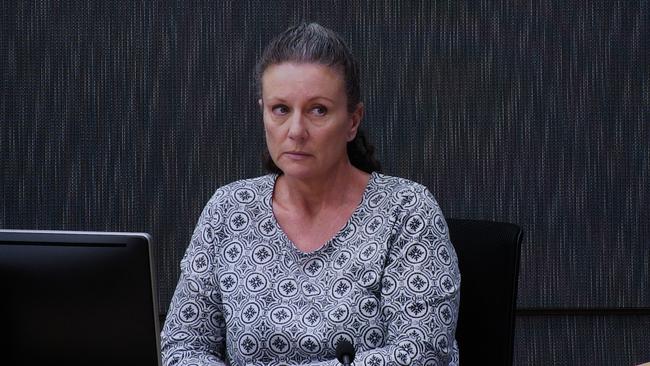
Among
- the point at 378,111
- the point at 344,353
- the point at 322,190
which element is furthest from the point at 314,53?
the point at 378,111

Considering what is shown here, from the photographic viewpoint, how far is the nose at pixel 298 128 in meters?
1.83

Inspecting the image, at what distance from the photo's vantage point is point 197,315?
1.84 m

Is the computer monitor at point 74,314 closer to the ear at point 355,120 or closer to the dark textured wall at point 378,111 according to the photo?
the ear at point 355,120

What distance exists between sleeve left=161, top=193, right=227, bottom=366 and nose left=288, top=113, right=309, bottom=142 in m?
0.26

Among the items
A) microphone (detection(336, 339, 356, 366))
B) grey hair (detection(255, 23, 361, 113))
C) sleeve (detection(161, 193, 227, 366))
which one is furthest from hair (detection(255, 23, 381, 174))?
microphone (detection(336, 339, 356, 366))

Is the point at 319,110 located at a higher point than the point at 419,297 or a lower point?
higher

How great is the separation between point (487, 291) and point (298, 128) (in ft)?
1.59

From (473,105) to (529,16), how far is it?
29 cm

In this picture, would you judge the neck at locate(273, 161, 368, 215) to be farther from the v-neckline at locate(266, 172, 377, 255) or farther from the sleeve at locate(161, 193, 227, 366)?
the sleeve at locate(161, 193, 227, 366)

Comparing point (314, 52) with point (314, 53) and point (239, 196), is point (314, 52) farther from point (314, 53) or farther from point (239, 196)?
point (239, 196)

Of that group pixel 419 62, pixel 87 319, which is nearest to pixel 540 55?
pixel 419 62

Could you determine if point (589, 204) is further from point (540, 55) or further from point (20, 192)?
point (20, 192)

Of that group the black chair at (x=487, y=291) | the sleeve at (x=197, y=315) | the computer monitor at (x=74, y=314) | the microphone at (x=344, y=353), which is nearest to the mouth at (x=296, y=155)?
the sleeve at (x=197, y=315)

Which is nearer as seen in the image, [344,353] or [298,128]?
[344,353]
